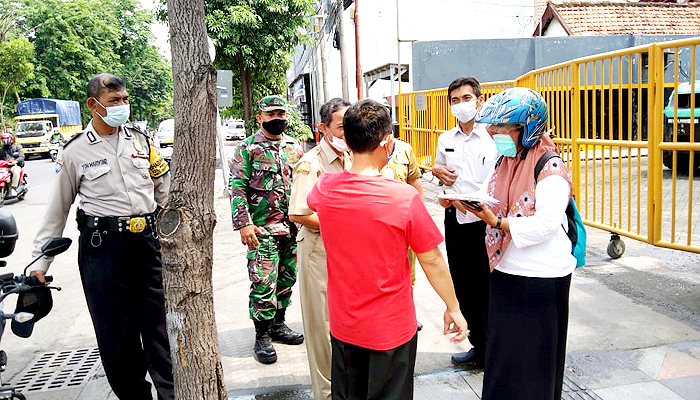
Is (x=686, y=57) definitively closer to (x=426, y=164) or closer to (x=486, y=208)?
(x=426, y=164)

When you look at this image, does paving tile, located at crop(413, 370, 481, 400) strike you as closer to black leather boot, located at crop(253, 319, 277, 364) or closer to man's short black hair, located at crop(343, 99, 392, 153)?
black leather boot, located at crop(253, 319, 277, 364)

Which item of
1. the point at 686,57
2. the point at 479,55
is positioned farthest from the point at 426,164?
the point at 686,57

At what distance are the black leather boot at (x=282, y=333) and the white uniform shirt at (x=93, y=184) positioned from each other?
159 centimetres

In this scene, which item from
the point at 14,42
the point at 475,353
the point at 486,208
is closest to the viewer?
the point at 486,208

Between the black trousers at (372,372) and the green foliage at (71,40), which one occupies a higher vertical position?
the green foliage at (71,40)

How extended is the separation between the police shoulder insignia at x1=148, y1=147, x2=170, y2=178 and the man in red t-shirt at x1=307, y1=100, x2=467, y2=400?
139 centimetres

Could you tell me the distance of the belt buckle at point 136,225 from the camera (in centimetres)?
324

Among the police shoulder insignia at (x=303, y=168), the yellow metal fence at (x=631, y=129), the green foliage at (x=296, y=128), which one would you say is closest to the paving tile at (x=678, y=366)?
the yellow metal fence at (x=631, y=129)

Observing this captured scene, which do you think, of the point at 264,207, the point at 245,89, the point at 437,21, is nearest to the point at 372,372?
the point at 264,207

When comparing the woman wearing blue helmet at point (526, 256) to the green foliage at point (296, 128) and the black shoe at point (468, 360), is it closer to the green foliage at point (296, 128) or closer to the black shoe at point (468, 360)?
the black shoe at point (468, 360)

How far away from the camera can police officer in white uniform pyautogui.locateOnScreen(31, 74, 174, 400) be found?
3.21m

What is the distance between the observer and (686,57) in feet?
47.1

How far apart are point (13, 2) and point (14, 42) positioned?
919 cm

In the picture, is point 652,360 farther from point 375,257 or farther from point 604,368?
point 375,257
